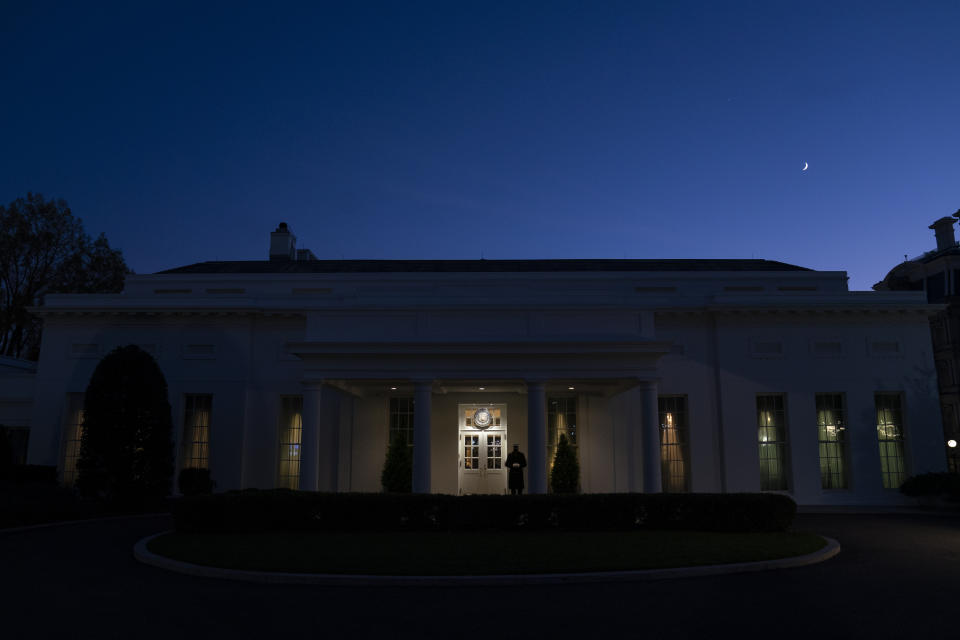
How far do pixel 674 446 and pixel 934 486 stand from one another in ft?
26.9

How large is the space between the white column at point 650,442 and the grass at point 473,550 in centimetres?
355

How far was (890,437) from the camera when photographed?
938 inches

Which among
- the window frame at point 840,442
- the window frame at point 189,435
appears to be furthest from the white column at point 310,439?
the window frame at point 840,442

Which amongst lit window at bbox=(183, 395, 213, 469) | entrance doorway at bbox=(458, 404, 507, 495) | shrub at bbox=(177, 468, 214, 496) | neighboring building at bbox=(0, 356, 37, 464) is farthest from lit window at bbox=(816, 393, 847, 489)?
neighboring building at bbox=(0, 356, 37, 464)

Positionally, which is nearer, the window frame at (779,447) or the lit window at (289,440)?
the window frame at (779,447)

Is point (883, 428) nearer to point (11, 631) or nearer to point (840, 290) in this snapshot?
point (840, 290)

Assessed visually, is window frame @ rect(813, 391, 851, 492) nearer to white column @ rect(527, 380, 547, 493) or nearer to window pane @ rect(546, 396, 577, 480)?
window pane @ rect(546, 396, 577, 480)

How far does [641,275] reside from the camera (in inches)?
1051

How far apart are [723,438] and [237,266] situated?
855 inches

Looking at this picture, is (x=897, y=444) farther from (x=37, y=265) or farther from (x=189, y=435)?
(x=37, y=265)

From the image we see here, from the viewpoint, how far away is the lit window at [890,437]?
23.5 m

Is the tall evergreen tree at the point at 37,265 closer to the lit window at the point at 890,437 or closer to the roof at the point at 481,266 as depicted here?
the roof at the point at 481,266

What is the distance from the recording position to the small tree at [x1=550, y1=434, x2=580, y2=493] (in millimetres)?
22250

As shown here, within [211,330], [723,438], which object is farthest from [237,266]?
[723,438]
